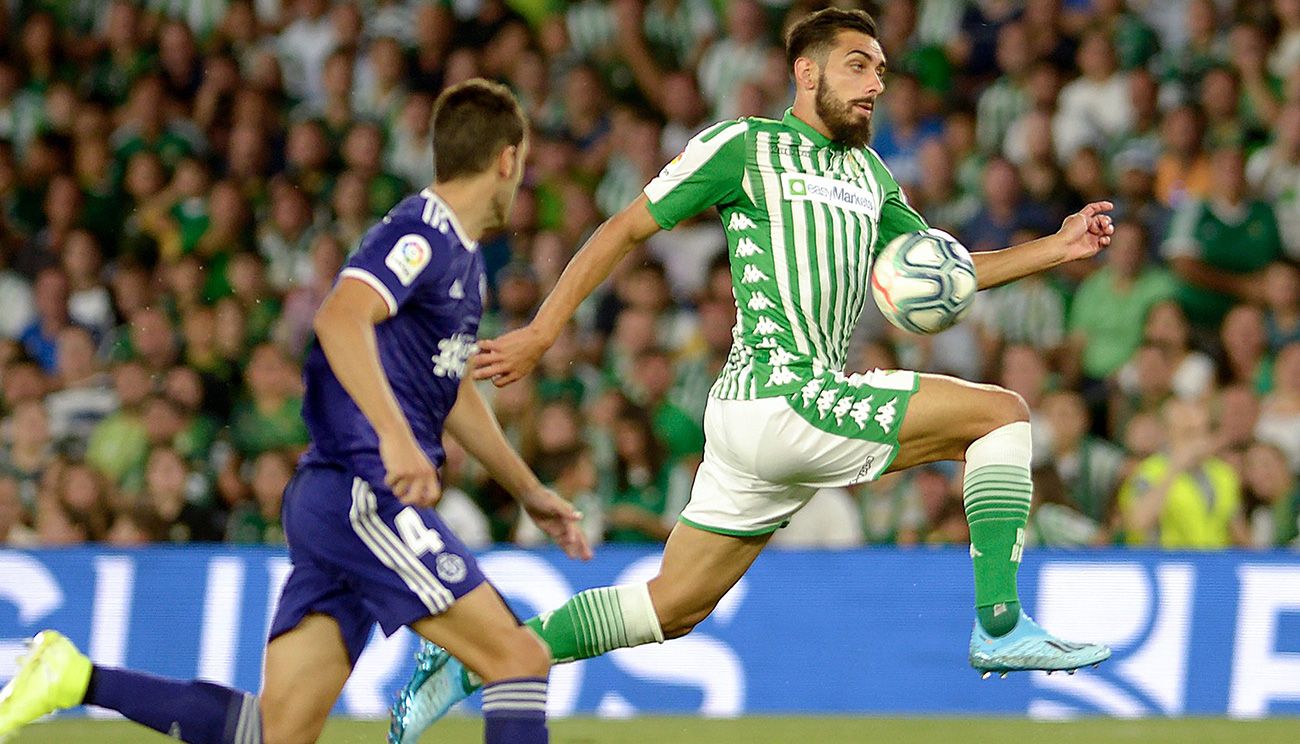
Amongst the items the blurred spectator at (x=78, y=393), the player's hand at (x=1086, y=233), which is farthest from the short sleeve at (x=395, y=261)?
the blurred spectator at (x=78, y=393)

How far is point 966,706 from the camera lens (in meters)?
7.61

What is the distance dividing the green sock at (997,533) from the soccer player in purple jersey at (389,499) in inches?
53.2

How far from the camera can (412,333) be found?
14.5ft

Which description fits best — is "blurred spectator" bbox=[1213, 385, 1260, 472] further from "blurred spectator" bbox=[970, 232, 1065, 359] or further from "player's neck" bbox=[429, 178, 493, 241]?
"player's neck" bbox=[429, 178, 493, 241]

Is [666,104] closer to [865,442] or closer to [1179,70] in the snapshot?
[1179,70]

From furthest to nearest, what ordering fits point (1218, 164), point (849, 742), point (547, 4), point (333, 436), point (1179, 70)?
point (547, 4)
point (1179, 70)
point (1218, 164)
point (849, 742)
point (333, 436)

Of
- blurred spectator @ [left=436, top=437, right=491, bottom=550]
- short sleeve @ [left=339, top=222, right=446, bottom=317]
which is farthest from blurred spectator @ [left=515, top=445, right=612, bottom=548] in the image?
short sleeve @ [left=339, top=222, right=446, bottom=317]

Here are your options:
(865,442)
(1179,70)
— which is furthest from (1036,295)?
(865,442)

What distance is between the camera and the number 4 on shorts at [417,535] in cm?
424

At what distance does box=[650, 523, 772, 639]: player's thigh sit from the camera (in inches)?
210

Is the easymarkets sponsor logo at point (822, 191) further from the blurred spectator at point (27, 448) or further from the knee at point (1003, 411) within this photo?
the blurred spectator at point (27, 448)

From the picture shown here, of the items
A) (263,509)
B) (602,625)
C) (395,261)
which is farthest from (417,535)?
(263,509)

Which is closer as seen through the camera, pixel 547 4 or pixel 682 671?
pixel 682 671

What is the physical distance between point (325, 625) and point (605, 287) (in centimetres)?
562
